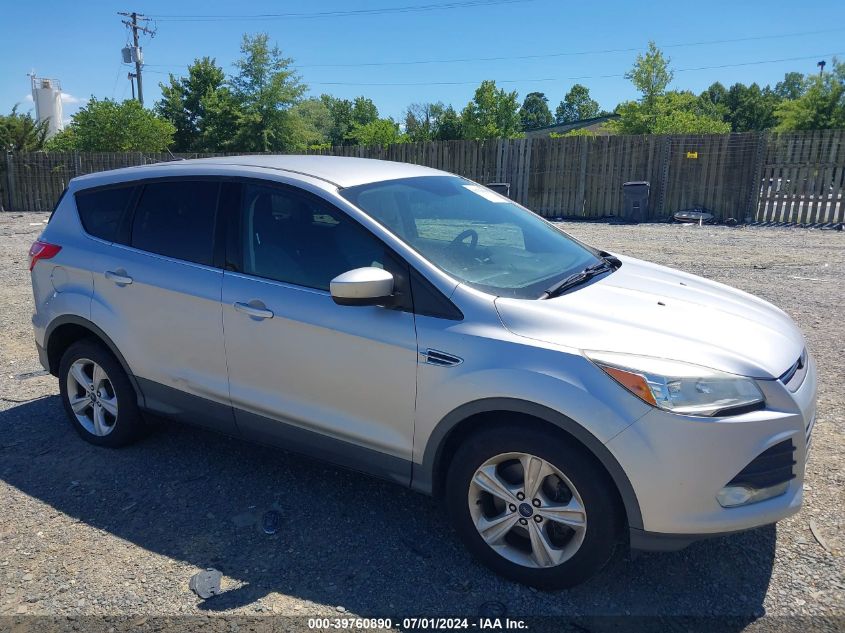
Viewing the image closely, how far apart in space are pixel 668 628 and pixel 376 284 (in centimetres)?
186

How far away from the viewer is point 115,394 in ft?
13.6

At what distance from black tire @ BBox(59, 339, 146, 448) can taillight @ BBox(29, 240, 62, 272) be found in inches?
23.8

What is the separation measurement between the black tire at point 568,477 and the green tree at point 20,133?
35.3 meters

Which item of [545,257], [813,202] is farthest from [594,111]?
[545,257]

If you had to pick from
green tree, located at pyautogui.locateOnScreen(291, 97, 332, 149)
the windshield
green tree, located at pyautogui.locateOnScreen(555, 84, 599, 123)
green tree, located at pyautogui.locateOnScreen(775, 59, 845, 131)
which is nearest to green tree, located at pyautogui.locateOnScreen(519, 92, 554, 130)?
green tree, located at pyautogui.locateOnScreen(555, 84, 599, 123)

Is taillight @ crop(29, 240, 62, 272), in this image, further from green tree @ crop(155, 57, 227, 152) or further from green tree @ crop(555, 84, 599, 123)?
green tree @ crop(555, 84, 599, 123)

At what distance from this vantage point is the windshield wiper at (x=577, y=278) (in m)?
3.05

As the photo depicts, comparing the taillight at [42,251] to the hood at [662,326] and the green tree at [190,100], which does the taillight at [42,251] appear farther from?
the green tree at [190,100]

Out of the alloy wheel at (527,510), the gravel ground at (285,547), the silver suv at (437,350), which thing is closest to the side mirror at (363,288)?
the silver suv at (437,350)

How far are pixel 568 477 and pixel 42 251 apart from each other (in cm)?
368

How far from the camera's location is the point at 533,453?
2672mm

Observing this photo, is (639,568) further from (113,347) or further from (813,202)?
(813,202)

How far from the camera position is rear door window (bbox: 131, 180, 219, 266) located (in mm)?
3707

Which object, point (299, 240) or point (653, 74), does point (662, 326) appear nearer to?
point (299, 240)
